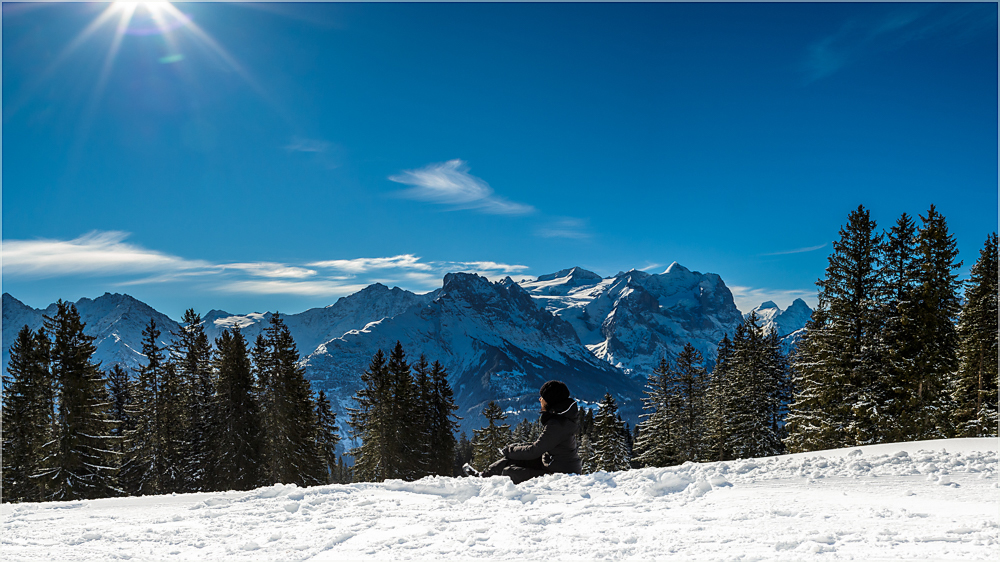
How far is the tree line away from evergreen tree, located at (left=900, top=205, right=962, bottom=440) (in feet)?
100

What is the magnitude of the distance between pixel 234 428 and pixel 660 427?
28.6m

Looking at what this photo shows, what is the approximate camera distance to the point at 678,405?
40000 millimetres

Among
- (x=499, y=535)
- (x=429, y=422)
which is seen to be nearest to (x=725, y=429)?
(x=429, y=422)

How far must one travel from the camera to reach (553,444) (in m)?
8.52

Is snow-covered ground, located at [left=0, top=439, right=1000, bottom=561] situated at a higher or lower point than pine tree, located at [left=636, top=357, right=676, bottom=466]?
higher

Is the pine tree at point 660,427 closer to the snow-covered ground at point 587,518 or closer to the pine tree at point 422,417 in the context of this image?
the pine tree at point 422,417

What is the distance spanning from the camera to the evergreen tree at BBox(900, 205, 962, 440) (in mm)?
22875

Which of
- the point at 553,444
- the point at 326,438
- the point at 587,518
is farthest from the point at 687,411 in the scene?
the point at 587,518

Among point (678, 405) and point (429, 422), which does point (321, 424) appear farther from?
point (678, 405)

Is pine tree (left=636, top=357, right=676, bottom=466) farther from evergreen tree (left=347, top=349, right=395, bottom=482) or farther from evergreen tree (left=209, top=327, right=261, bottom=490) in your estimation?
evergreen tree (left=209, top=327, right=261, bottom=490)

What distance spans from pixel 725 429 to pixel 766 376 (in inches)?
172

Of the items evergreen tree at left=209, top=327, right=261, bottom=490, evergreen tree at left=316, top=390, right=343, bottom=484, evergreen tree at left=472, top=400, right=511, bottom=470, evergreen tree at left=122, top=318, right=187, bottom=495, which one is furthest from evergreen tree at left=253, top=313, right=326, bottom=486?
evergreen tree at left=472, top=400, right=511, bottom=470

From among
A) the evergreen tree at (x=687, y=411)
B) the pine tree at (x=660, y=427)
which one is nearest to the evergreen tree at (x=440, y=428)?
the pine tree at (x=660, y=427)

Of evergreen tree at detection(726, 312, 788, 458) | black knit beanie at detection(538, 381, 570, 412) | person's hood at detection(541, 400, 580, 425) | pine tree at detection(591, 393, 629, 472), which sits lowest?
pine tree at detection(591, 393, 629, 472)
